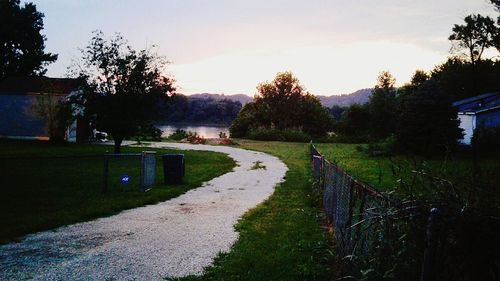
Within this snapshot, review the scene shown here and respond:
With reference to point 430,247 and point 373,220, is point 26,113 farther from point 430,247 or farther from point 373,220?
point 430,247

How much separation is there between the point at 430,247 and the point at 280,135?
161 ft

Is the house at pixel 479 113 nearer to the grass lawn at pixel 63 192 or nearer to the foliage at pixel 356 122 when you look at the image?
the foliage at pixel 356 122

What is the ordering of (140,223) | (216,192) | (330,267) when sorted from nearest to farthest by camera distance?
(330,267), (140,223), (216,192)

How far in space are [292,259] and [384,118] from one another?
4358 cm

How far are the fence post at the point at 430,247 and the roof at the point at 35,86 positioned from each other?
34.5m

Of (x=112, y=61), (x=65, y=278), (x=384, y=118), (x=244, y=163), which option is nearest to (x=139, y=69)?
(x=112, y=61)

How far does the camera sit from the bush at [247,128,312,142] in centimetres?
5091

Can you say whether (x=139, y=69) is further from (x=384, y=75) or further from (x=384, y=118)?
(x=384, y=75)

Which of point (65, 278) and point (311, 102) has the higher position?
point (311, 102)

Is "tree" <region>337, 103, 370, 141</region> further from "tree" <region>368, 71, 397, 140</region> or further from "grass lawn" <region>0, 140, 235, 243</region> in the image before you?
"grass lawn" <region>0, 140, 235, 243</region>

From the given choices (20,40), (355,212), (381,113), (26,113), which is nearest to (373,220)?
(355,212)

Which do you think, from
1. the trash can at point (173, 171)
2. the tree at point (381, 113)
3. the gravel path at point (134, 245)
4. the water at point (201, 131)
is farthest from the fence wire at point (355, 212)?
the water at point (201, 131)

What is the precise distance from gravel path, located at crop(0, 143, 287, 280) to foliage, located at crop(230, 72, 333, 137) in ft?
155

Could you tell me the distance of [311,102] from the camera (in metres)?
A: 67.2
